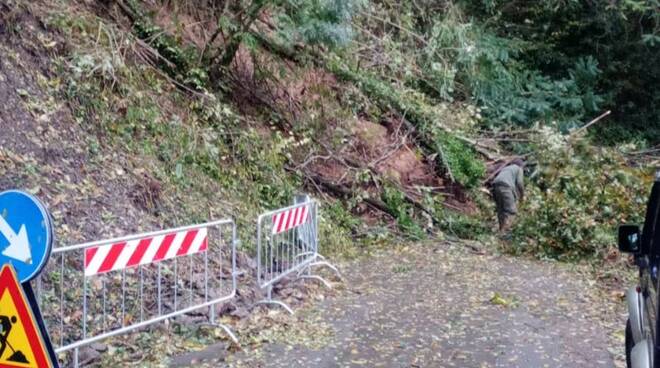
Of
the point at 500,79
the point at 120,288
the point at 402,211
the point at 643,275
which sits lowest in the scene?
the point at 402,211

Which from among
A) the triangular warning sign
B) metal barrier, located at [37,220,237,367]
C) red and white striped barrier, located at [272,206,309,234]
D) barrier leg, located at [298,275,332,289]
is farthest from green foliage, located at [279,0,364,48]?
the triangular warning sign

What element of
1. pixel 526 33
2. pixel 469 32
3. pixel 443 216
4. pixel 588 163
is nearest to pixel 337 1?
pixel 443 216

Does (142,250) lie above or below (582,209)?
above

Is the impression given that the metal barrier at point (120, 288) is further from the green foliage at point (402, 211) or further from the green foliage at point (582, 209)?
the green foliage at point (582, 209)

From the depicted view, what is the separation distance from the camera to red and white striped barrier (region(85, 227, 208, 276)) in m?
5.57

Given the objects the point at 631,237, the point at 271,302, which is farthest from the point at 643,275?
the point at 271,302

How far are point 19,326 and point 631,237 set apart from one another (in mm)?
4266

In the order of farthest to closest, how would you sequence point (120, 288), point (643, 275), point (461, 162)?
point (461, 162), point (120, 288), point (643, 275)

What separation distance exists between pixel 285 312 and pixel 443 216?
7.17 m

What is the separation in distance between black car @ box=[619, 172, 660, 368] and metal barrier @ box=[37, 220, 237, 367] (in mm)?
3628

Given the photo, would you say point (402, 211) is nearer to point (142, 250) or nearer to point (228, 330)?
point (228, 330)

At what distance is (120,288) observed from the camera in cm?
711

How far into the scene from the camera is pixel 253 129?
490 inches

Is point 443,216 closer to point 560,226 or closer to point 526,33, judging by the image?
point 560,226
